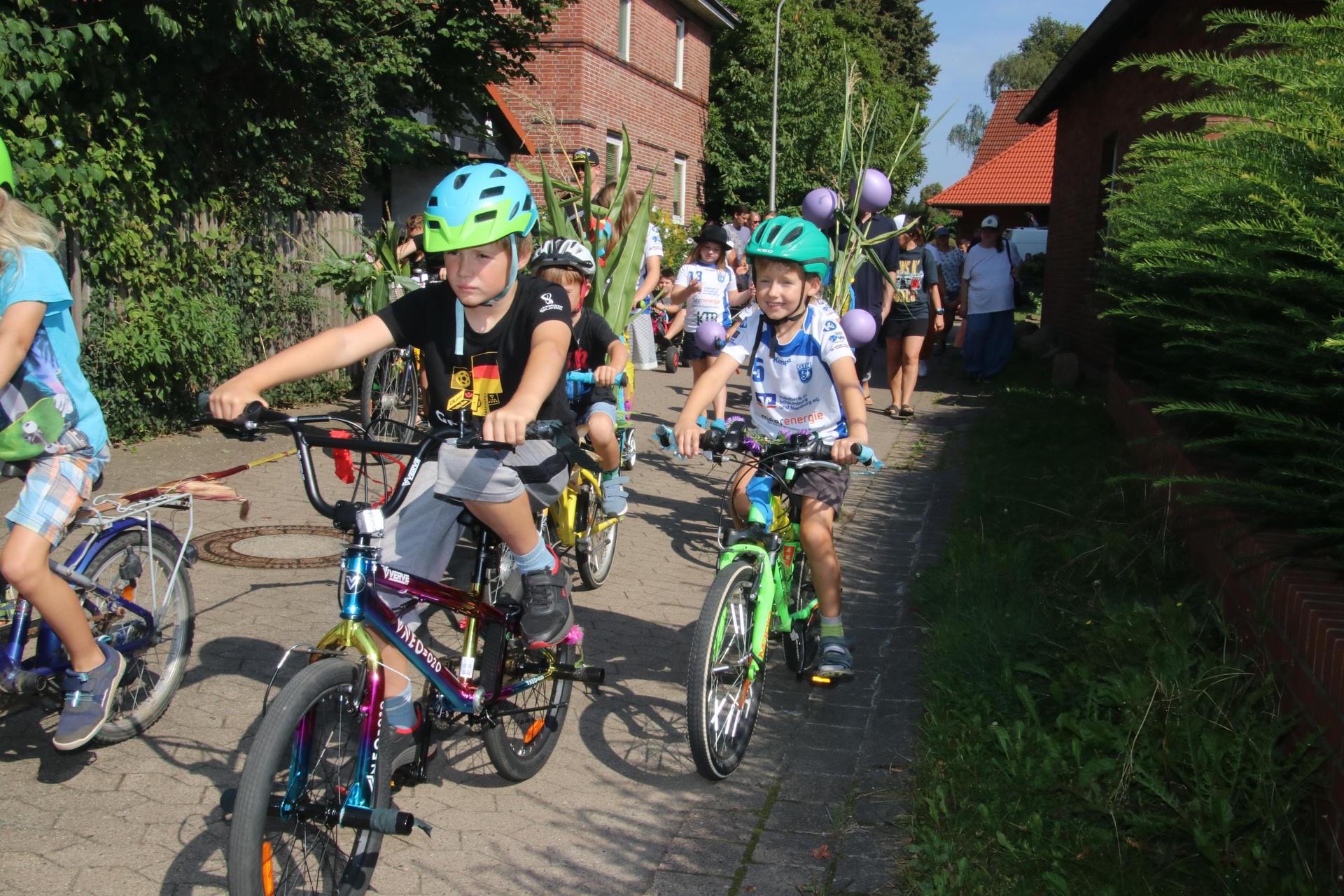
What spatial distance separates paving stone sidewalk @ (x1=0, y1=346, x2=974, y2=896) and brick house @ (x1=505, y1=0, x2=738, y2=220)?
1473cm

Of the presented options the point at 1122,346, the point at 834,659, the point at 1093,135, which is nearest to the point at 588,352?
the point at 834,659

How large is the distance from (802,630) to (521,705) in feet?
4.53

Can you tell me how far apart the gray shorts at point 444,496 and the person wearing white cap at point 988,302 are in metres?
12.1

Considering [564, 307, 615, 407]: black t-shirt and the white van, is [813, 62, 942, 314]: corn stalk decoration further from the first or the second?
the white van

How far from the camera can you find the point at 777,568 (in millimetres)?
4426

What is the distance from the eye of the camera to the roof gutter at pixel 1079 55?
495 inches

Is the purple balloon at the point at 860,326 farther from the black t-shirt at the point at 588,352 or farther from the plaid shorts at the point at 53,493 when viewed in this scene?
the plaid shorts at the point at 53,493

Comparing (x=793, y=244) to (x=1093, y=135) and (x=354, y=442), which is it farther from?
(x=1093, y=135)

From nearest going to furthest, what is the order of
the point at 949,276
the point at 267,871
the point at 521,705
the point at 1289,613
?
the point at 267,871 → the point at 1289,613 → the point at 521,705 → the point at 949,276

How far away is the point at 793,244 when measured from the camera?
436 centimetres

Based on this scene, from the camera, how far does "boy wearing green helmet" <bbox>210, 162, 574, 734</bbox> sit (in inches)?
130

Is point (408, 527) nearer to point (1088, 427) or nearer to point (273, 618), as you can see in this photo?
point (273, 618)

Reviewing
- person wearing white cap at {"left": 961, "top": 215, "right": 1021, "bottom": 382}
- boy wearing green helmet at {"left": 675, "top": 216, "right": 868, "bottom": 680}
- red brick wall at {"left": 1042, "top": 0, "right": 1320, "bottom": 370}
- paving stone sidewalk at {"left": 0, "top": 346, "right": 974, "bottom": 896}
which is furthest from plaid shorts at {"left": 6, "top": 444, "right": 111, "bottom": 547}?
person wearing white cap at {"left": 961, "top": 215, "right": 1021, "bottom": 382}

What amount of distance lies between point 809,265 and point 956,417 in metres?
8.54
